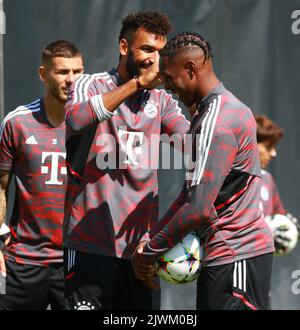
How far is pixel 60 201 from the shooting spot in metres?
5.26

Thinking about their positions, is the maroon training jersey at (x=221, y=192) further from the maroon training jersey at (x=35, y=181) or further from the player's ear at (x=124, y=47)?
the maroon training jersey at (x=35, y=181)

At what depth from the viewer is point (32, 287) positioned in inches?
211

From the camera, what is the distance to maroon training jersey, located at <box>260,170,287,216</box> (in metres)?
5.87

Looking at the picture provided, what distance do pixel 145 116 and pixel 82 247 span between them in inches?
29.7

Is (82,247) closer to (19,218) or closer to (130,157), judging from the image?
(130,157)

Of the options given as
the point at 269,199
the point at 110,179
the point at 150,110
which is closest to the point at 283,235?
the point at 269,199

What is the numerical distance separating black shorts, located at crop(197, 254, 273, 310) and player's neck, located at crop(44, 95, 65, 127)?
5.47 feet

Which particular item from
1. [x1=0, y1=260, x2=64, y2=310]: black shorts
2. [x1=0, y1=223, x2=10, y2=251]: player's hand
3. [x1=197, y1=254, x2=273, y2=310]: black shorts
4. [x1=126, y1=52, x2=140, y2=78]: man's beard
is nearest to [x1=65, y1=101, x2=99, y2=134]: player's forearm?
[x1=126, y1=52, x2=140, y2=78]: man's beard

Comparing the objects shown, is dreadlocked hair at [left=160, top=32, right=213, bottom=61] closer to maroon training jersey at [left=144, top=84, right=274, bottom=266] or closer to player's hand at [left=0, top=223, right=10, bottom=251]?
maroon training jersey at [left=144, top=84, right=274, bottom=266]

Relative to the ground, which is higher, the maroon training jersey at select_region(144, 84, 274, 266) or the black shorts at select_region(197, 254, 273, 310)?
the maroon training jersey at select_region(144, 84, 274, 266)

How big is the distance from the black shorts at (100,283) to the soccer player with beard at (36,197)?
695mm

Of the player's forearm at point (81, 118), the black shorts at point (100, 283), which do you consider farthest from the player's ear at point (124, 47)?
the black shorts at point (100, 283)

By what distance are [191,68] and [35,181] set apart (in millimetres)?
1548
